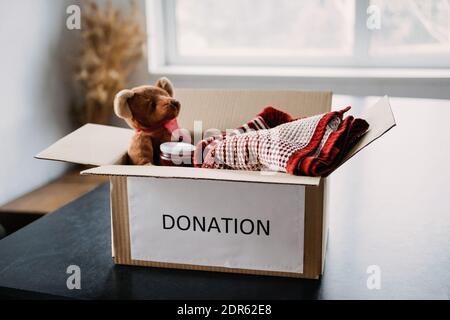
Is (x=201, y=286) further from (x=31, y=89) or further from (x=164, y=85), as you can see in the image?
(x=31, y=89)

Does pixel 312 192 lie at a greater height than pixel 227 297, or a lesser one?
greater

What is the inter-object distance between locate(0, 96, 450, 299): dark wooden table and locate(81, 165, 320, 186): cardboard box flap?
0.55ft

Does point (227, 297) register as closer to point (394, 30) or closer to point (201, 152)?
point (201, 152)

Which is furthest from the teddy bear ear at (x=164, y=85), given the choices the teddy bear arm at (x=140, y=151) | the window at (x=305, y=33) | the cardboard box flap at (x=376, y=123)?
the window at (x=305, y=33)

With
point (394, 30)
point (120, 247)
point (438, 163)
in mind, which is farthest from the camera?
point (394, 30)

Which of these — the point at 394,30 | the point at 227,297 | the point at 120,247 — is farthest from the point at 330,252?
the point at 394,30

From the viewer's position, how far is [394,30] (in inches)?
126

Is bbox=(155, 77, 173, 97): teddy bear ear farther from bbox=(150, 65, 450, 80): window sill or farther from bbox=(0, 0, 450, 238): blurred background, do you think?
bbox=(150, 65, 450, 80): window sill

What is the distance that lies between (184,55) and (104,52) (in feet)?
1.94

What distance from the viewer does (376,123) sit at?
0.92 meters

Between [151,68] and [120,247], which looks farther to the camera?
[151,68]
